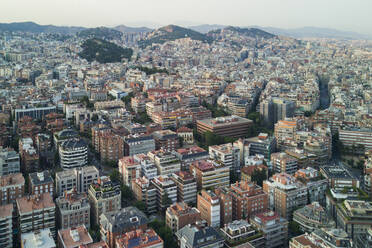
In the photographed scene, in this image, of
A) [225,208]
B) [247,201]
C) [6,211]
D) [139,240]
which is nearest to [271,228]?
[247,201]

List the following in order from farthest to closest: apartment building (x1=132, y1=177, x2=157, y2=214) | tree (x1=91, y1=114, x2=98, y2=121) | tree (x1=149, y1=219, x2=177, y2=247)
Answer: tree (x1=91, y1=114, x2=98, y2=121) < apartment building (x1=132, y1=177, x2=157, y2=214) < tree (x1=149, y1=219, x2=177, y2=247)

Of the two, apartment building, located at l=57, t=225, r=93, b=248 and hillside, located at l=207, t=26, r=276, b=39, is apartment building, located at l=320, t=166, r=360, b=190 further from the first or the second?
hillside, located at l=207, t=26, r=276, b=39

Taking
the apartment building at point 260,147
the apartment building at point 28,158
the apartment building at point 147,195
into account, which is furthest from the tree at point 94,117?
the apartment building at point 147,195

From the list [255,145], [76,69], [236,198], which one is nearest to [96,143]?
[255,145]

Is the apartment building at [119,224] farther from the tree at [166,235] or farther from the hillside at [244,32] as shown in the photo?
the hillside at [244,32]

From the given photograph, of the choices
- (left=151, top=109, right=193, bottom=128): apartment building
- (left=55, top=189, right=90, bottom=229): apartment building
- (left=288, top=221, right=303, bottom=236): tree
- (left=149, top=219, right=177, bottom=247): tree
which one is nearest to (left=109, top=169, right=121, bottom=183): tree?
(left=55, top=189, right=90, bottom=229): apartment building

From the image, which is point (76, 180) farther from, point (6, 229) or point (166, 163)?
point (6, 229)
